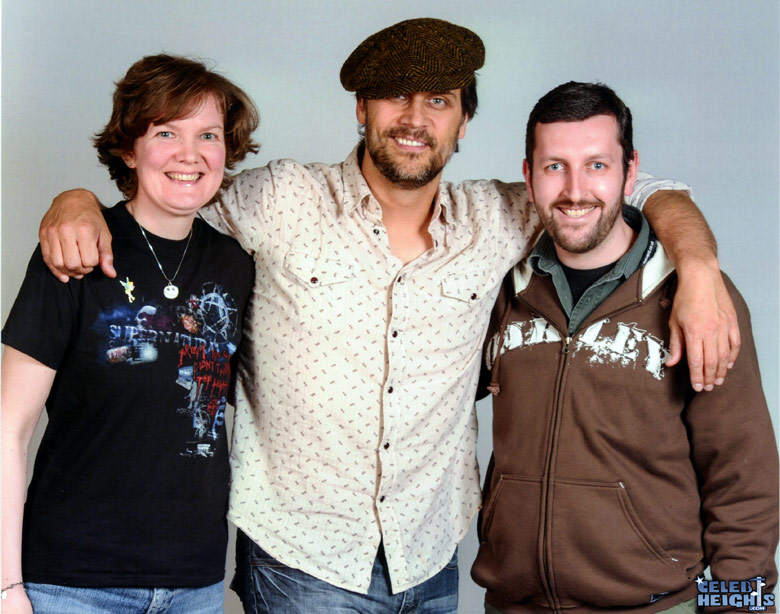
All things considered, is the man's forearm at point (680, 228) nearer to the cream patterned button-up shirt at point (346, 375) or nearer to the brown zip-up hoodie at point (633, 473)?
the brown zip-up hoodie at point (633, 473)

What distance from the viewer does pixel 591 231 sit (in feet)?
7.82

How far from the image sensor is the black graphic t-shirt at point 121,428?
209 cm

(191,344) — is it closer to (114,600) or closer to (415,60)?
(114,600)

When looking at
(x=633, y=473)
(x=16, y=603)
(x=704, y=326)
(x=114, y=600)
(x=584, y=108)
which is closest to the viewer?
(x=16, y=603)

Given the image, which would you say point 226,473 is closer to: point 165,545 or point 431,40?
point 165,545

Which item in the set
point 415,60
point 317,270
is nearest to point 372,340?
point 317,270

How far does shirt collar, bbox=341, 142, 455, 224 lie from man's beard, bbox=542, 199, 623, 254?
30 cm

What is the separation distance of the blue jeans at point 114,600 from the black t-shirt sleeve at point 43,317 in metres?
0.47

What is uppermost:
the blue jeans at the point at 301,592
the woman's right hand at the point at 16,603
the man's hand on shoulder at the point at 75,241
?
the man's hand on shoulder at the point at 75,241

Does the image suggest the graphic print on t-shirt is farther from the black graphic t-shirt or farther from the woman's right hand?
the woman's right hand

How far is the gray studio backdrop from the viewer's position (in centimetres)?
369

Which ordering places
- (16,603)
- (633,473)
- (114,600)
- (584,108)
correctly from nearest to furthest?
(16,603), (114,600), (633,473), (584,108)

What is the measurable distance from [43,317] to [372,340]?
30.1 inches

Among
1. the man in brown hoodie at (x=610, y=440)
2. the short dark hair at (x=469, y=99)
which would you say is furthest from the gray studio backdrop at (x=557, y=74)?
the man in brown hoodie at (x=610, y=440)
